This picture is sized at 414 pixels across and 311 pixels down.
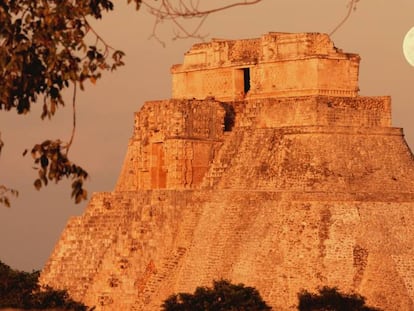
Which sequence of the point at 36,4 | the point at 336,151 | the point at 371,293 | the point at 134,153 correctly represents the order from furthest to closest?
the point at 134,153 < the point at 336,151 < the point at 371,293 < the point at 36,4

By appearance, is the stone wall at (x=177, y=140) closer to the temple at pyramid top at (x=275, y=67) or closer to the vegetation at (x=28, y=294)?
the temple at pyramid top at (x=275, y=67)

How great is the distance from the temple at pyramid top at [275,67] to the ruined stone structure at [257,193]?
1.6 inches

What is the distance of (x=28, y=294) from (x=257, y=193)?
625 cm

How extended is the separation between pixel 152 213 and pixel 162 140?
7.54 ft

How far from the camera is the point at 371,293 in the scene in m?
34.1

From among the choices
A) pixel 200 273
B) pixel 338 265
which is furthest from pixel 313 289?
pixel 200 273

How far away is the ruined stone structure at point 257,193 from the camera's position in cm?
3500

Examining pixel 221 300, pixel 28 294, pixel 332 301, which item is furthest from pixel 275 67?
pixel 332 301

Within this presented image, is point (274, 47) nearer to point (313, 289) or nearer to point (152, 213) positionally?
point (152, 213)

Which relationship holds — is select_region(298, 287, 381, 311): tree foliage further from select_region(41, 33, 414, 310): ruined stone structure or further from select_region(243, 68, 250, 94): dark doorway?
select_region(243, 68, 250, 94): dark doorway

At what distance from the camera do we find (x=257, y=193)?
37.1m

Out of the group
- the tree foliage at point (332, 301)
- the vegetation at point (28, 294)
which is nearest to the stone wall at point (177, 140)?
the vegetation at point (28, 294)

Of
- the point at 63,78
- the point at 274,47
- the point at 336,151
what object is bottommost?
the point at 63,78

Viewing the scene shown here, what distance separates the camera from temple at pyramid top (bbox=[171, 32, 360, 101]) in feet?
130
